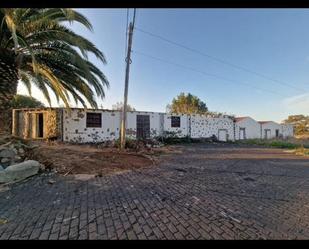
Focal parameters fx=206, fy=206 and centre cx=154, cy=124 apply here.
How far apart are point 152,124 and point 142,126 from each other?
111 cm

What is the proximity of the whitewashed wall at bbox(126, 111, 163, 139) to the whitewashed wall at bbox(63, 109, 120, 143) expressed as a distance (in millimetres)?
1081

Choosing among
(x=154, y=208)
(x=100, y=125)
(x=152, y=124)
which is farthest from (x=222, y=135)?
(x=154, y=208)

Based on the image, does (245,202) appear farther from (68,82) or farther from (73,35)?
(68,82)

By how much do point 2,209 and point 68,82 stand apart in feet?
21.9

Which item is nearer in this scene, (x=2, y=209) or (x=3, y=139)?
(x=2, y=209)

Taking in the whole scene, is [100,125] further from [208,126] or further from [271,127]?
[271,127]

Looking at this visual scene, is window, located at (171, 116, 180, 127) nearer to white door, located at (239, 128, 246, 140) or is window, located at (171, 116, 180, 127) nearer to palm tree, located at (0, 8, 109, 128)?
white door, located at (239, 128, 246, 140)

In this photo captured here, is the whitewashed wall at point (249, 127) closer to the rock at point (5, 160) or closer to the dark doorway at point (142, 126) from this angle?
the dark doorway at point (142, 126)

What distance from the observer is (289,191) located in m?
5.09

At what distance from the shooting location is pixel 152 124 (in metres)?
19.5

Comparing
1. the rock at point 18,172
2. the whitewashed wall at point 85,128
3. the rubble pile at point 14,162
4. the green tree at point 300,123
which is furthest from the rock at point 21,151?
the green tree at point 300,123

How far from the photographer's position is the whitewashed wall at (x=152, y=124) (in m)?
18.1

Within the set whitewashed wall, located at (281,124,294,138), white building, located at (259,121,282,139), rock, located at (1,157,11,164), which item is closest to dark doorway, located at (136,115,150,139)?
rock, located at (1,157,11,164)
